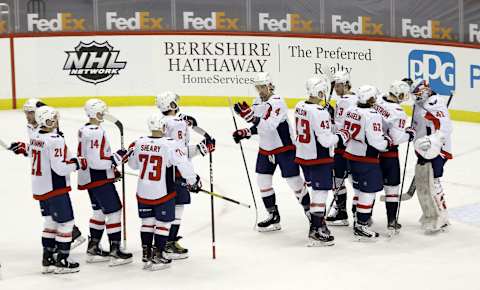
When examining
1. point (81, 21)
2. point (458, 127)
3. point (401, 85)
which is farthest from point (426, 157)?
point (81, 21)

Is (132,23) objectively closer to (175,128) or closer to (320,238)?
(175,128)

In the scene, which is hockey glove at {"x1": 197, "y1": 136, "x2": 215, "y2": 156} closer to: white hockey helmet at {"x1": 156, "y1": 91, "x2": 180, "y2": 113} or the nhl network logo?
white hockey helmet at {"x1": 156, "y1": 91, "x2": 180, "y2": 113}

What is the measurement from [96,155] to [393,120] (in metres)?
2.52

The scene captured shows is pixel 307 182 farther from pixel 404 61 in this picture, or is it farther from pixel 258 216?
pixel 404 61

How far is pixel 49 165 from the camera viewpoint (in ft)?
26.9

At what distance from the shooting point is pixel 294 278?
815cm

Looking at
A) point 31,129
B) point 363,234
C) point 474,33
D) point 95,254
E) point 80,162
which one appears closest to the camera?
Result: point 80,162

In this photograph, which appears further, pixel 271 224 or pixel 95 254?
pixel 271 224

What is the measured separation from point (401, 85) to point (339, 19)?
7.33m

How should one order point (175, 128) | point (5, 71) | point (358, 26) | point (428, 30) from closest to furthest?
point (175, 128), point (428, 30), point (358, 26), point (5, 71)

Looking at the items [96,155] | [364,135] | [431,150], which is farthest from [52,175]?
[431,150]

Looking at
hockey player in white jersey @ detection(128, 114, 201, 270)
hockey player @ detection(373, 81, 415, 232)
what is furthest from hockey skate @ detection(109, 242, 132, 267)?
hockey player @ detection(373, 81, 415, 232)

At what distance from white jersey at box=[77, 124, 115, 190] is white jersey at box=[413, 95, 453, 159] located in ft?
9.04

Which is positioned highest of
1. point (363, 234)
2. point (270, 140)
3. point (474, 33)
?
point (474, 33)
